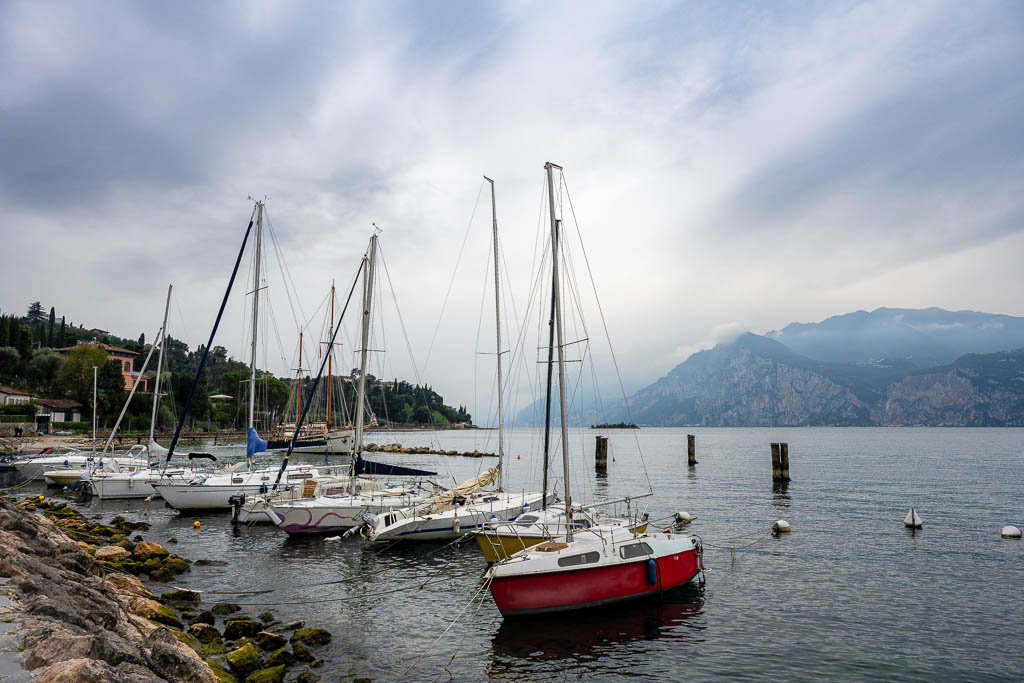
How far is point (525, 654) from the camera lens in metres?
17.5

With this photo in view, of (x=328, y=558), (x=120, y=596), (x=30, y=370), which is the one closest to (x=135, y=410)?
(x=30, y=370)

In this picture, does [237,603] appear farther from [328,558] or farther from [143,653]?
[143,653]

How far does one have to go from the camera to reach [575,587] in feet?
65.9

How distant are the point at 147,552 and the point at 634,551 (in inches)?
790

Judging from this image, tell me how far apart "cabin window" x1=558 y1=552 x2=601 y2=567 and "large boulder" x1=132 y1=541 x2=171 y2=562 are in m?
17.3

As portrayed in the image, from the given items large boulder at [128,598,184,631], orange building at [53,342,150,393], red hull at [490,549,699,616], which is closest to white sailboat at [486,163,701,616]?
red hull at [490,549,699,616]

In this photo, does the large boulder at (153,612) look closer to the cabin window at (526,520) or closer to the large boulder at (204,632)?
the large boulder at (204,632)

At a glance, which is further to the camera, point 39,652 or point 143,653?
point 143,653

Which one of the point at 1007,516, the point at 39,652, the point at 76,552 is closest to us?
the point at 39,652

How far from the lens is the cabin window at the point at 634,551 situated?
21.1 meters

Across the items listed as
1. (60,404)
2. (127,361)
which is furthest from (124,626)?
(127,361)

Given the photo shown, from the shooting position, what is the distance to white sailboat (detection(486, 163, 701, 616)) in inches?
771

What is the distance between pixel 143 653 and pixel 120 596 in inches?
275

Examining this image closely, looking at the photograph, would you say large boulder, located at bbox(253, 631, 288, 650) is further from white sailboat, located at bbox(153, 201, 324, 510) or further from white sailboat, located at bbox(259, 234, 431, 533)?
white sailboat, located at bbox(153, 201, 324, 510)
